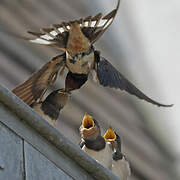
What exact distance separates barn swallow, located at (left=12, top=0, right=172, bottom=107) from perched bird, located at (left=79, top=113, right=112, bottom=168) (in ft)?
0.56

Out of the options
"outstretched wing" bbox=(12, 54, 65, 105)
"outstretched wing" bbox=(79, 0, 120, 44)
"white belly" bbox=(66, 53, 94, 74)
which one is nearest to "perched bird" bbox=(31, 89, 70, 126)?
"outstretched wing" bbox=(12, 54, 65, 105)

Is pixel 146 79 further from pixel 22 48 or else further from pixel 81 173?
pixel 81 173

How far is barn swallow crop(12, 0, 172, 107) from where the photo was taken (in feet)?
11.1

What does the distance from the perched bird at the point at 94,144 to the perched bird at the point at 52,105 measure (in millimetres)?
118

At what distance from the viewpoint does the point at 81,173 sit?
2635mm

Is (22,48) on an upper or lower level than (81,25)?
lower

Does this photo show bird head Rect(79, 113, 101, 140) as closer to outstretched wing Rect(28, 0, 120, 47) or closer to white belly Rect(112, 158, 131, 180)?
white belly Rect(112, 158, 131, 180)

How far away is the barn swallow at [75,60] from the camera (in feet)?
11.1

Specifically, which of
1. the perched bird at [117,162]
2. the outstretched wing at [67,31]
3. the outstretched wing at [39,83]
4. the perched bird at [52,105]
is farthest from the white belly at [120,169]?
the outstretched wing at [67,31]

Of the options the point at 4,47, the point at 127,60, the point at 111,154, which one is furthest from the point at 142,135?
the point at 111,154

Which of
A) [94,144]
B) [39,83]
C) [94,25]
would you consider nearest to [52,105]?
[39,83]

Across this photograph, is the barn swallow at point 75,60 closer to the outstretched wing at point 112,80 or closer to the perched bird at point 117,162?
the outstretched wing at point 112,80

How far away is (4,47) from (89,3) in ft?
5.56

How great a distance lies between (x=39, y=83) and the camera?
11.4 feet
